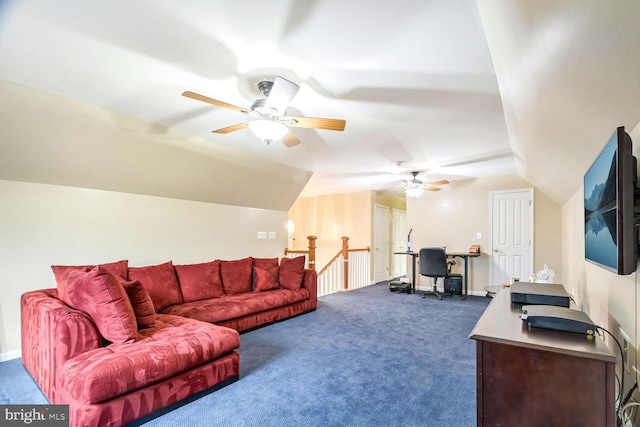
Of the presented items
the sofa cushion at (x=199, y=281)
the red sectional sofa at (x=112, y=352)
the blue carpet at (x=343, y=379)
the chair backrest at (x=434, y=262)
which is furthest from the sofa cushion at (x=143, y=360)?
the chair backrest at (x=434, y=262)

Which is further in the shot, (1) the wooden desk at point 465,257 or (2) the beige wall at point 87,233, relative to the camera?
(1) the wooden desk at point 465,257

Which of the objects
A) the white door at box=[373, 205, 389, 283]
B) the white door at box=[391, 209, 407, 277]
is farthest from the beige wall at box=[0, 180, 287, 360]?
the white door at box=[391, 209, 407, 277]

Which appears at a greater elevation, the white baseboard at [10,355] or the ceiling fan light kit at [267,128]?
the ceiling fan light kit at [267,128]

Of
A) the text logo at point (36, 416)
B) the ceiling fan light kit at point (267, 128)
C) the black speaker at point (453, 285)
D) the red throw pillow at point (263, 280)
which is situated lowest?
the text logo at point (36, 416)

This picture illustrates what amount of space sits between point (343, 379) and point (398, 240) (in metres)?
7.05

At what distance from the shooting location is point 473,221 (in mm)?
6418

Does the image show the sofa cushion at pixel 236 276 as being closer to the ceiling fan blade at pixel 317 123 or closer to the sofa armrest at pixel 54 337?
the sofa armrest at pixel 54 337

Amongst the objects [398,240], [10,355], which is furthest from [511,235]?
[10,355]

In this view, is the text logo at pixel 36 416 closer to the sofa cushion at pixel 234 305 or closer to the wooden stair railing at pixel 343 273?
the sofa cushion at pixel 234 305

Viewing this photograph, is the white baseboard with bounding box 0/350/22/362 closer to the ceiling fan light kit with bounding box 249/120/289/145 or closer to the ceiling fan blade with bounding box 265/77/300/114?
the ceiling fan light kit with bounding box 249/120/289/145

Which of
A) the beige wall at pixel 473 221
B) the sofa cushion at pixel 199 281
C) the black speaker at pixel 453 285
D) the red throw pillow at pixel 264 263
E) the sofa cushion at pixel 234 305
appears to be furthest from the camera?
the black speaker at pixel 453 285

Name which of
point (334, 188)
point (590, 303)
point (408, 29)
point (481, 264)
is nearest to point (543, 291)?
point (590, 303)

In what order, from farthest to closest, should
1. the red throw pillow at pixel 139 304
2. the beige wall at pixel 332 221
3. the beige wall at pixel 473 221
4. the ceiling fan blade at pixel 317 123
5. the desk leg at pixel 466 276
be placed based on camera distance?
the beige wall at pixel 332 221
the desk leg at pixel 466 276
the beige wall at pixel 473 221
the red throw pillow at pixel 139 304
the ceiling fan blade at pixel 317 123

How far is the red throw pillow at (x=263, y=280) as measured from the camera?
4520 mm
